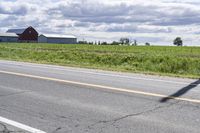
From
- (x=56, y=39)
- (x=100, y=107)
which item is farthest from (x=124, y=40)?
(x=100, y=107)

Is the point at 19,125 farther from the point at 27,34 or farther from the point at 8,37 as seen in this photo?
the point at 27,34

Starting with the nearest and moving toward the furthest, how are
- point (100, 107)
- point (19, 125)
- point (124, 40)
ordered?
1. point (19, 125)
2. point (100, 107)
3. point (124, 40)

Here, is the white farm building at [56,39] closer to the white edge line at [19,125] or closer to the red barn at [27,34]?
the red barn at [27,34]

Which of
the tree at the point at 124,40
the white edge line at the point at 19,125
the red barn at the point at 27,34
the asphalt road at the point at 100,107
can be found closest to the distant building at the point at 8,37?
the red barn at the point at 27,34

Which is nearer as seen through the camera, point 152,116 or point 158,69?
point 152,116

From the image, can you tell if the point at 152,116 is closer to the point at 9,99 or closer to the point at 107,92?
the point at 107,92

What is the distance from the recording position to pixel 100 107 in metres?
7.80

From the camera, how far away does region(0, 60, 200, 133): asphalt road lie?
6.32 metres

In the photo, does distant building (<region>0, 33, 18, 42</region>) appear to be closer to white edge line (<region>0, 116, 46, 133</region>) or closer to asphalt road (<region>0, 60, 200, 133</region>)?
asphalt road (<region>0, 60, 200, 133</region>)

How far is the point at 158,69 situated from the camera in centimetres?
1975

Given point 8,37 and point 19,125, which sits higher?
point 8,37

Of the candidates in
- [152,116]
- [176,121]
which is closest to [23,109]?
[152,116]

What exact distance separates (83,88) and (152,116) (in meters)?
3.78

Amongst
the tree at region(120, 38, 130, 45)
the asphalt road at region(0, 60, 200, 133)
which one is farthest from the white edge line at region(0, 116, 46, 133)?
the tree at region(120, 38, 130, 45)
